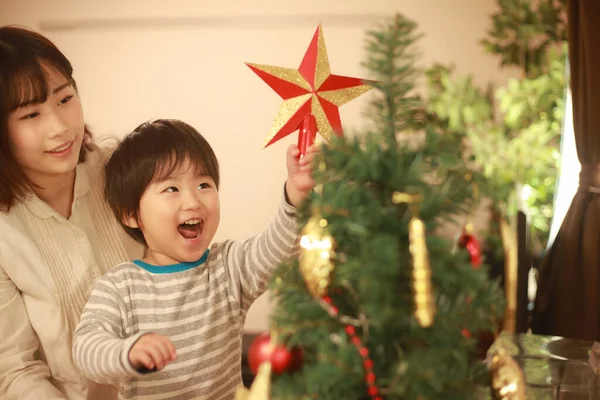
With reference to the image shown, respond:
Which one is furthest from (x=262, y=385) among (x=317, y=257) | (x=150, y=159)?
(x=150, y=159)

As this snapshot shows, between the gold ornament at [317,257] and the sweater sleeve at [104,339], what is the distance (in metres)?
0.33

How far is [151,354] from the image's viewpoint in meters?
0.83

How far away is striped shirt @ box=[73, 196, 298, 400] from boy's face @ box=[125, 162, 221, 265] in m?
0.04

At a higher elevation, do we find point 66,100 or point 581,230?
point 66,100

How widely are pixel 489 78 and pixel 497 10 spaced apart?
29cm

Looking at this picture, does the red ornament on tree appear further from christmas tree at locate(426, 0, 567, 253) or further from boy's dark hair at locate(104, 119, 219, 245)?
christmas tree at locate(426, 0, 567, 253)

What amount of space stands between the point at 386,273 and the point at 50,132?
89cm

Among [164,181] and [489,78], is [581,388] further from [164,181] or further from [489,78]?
[489,78]

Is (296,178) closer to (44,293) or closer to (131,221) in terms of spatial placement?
(131,221)

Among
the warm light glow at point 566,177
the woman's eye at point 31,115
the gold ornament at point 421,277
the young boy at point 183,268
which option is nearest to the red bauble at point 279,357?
the gold ornament at point 421,277

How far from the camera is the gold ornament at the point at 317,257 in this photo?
2.19ft

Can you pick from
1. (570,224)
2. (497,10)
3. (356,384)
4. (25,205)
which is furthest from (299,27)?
(356,384)

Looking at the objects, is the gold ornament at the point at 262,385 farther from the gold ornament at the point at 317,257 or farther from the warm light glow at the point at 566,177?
the warm light glow at the point at 566,177

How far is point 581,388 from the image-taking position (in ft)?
3.91
